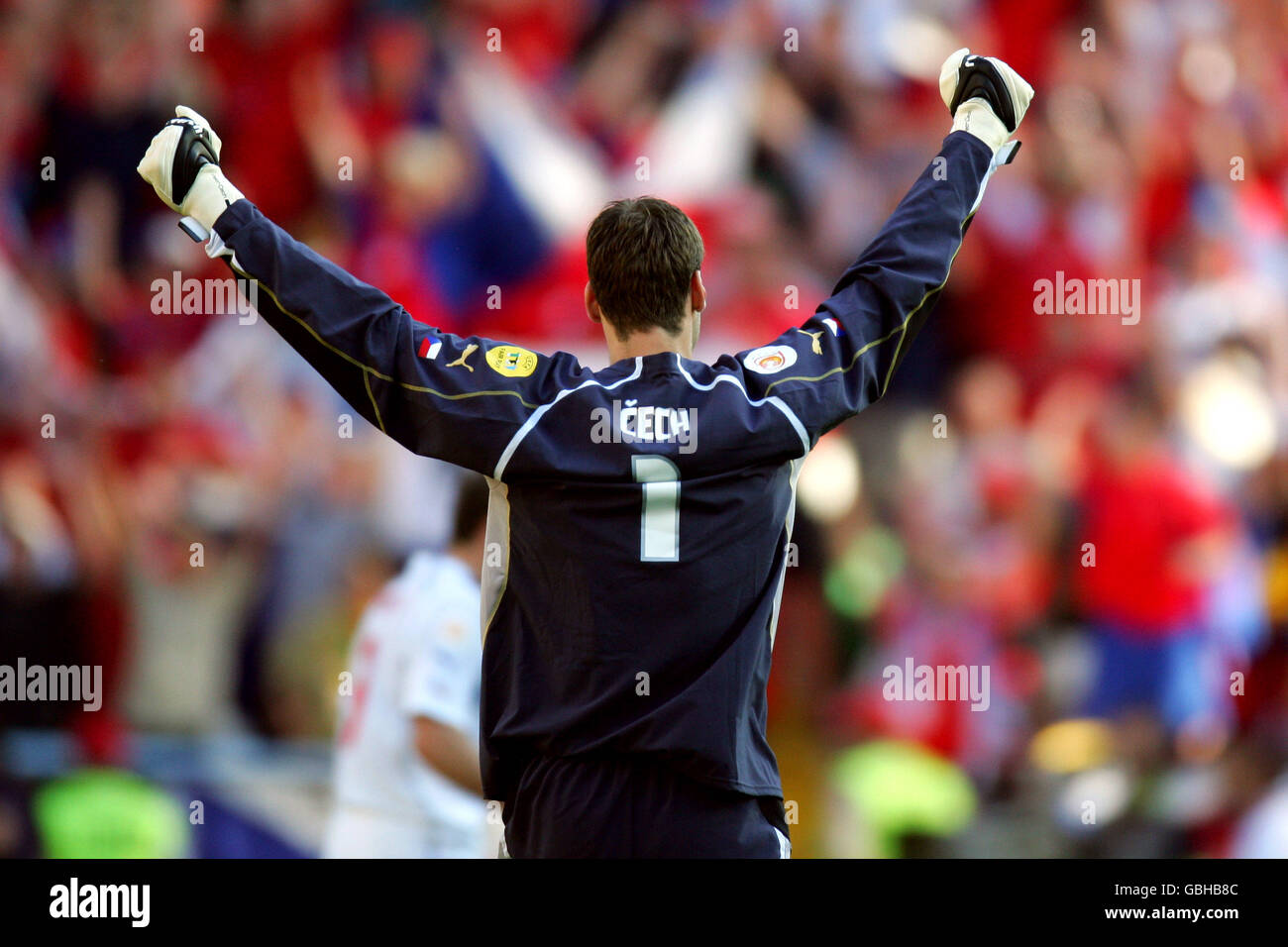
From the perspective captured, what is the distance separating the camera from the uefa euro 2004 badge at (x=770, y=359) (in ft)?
8.69

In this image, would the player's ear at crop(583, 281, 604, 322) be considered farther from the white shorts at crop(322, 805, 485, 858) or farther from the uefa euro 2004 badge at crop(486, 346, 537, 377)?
the white shorts at crop(322, 805, 485, 858)

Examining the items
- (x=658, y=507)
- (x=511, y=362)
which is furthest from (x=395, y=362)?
(x=658, y=507)

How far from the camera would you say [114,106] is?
743 cm

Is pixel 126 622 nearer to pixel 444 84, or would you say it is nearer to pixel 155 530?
pixel 155 530

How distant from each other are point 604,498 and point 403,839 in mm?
2258

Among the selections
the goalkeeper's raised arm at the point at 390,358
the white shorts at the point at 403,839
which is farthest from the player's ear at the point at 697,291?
the white shorts at the point at 403,839

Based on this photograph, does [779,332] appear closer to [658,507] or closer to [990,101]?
[990,101]

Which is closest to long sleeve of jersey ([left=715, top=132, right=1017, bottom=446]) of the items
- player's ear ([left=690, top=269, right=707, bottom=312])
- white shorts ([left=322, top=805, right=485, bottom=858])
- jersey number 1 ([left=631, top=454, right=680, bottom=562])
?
player's ear ([left=690, top=269, right=707, bottom=312])

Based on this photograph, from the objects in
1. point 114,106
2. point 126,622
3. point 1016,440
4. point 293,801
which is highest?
point 114,106

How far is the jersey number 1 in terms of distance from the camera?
256 centimetres

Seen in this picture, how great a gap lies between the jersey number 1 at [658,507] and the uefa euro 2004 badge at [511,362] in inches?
10.1

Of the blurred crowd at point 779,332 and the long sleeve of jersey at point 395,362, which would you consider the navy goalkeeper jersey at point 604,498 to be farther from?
the blurred crowd at point 779,332

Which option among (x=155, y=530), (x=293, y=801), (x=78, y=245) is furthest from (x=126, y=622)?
(x=78, y=245)

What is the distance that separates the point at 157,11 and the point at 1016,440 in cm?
472
